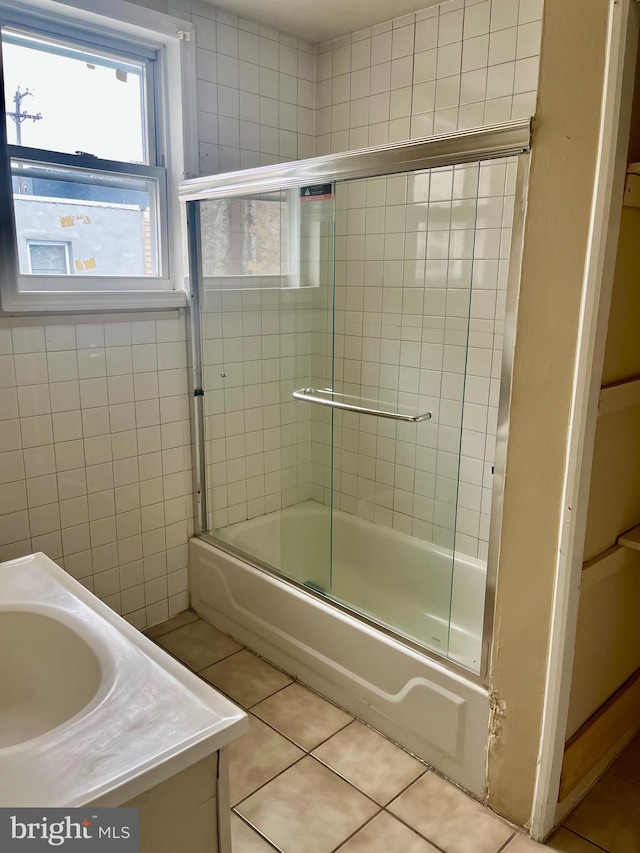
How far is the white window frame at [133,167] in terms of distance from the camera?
201 centimetres

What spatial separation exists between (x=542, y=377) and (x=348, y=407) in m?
0.94

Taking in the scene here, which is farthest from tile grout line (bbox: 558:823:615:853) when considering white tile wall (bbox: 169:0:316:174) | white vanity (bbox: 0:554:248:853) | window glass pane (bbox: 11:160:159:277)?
white tile wall (bbox: 169:0:316:174)

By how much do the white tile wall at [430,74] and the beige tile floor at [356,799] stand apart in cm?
206

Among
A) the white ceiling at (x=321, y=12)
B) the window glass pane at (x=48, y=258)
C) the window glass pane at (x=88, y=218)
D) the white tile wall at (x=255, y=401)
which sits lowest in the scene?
the white tile wall at (x=255, y=401)

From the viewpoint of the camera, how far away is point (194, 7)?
7.58 feet

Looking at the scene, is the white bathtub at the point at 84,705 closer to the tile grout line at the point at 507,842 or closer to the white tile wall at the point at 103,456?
the white tile wall at the point at 103,456

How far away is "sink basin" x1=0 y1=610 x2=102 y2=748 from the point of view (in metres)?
1.33

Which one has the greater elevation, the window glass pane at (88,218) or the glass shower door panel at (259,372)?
the window glass pane at (88,218)

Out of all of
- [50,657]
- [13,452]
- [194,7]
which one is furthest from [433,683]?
[194,7]

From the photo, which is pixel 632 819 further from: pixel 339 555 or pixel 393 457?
pixel 393 457

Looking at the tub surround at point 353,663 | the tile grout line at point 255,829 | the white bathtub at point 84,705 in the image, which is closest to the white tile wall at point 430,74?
the tub surround at point 353,663

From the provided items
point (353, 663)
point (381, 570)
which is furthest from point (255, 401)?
point (353, 663)

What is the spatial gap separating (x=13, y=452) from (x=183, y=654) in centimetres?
96

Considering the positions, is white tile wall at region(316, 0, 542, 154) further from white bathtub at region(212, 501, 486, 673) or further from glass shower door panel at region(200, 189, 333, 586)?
white bathtub at region(212, 501, 486, 673)
